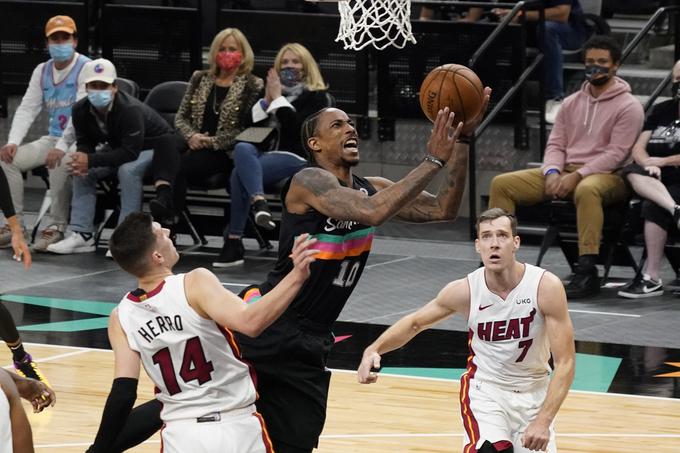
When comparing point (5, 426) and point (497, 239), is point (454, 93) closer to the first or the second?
point (497, 239)

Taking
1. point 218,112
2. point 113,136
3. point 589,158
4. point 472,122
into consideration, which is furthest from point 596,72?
point 472,122

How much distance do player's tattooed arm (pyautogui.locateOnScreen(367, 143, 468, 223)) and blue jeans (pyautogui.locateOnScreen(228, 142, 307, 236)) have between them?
189 inches

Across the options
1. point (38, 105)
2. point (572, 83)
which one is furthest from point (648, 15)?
point (38, 105)

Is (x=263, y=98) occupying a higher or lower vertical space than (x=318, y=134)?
lower

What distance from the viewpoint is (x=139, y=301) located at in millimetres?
4988

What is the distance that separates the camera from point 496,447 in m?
5.55

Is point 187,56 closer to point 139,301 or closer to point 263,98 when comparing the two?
point 263,98

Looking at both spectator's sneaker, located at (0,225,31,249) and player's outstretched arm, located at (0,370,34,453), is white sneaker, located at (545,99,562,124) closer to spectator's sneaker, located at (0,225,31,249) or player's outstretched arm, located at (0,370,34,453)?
spectator's sneaker, located at (0,225,31,249)

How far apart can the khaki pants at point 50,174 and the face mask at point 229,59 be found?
4.73 feet

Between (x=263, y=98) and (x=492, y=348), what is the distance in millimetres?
5780

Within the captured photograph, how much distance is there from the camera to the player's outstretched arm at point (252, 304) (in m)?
4.59

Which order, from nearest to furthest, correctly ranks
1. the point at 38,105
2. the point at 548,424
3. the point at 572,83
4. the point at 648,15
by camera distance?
the point at 548,424, the point at 38,105, the point at 572,83, the point at 648,15

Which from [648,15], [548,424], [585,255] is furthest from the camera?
[648,15]

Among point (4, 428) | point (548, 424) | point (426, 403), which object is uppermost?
point (4, 428)
